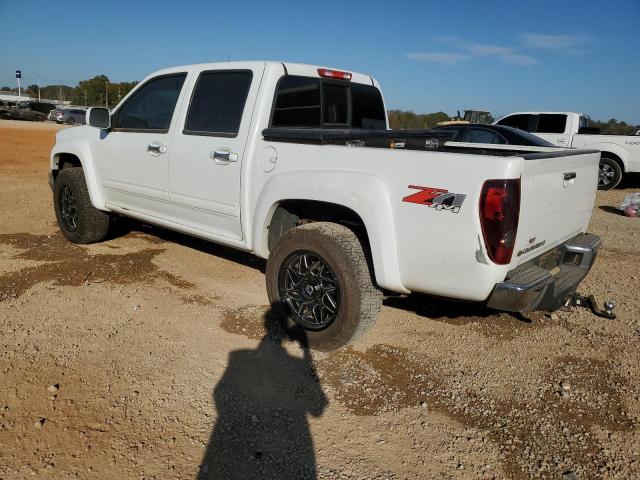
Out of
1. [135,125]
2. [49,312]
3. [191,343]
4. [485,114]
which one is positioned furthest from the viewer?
[485,114]

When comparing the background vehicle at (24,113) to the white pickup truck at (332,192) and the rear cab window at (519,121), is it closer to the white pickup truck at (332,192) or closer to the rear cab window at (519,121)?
the rear cab window at (519,121)

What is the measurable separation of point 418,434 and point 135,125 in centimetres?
382

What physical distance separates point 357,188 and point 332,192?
20 cm

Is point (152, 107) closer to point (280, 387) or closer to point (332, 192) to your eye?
point (332, 192)

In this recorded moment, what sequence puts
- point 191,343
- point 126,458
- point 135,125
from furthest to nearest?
1. point 135,125
2. point 191,343
3. point 126,458

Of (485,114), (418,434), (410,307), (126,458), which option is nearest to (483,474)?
(418,434)

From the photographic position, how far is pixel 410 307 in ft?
14.5

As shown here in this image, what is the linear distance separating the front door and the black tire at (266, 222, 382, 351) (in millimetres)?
1625

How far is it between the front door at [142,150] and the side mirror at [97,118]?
0.34 ft

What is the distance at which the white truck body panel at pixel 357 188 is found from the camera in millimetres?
2822

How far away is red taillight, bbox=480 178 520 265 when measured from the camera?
105 inches

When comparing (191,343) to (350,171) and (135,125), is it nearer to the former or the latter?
(350,171)

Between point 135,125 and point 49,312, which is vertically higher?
point 135,125

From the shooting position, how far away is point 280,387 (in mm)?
3113
